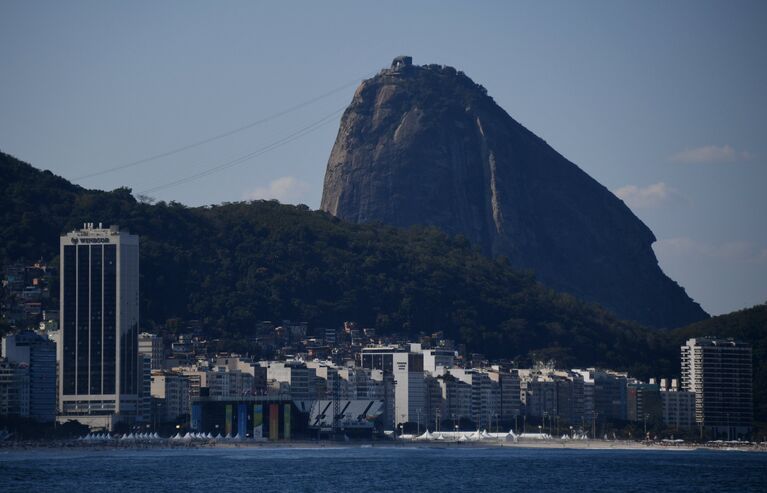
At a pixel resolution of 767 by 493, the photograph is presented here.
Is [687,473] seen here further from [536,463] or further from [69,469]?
[69,469]

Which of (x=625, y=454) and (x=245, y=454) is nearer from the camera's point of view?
(x=245, y=454)

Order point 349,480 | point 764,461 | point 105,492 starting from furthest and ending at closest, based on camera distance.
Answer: point 764,461 < point 349,480 < point 105,492

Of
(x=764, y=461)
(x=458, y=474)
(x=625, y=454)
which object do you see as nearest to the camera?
(x=458, y=474)

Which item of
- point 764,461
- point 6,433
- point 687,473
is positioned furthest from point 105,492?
point 764,461

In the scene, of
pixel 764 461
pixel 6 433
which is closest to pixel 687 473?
pixel 764 461

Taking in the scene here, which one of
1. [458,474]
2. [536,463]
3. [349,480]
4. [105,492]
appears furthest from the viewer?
[536,463]

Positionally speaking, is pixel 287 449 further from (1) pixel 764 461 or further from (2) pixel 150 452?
(1) pixel 764 461
